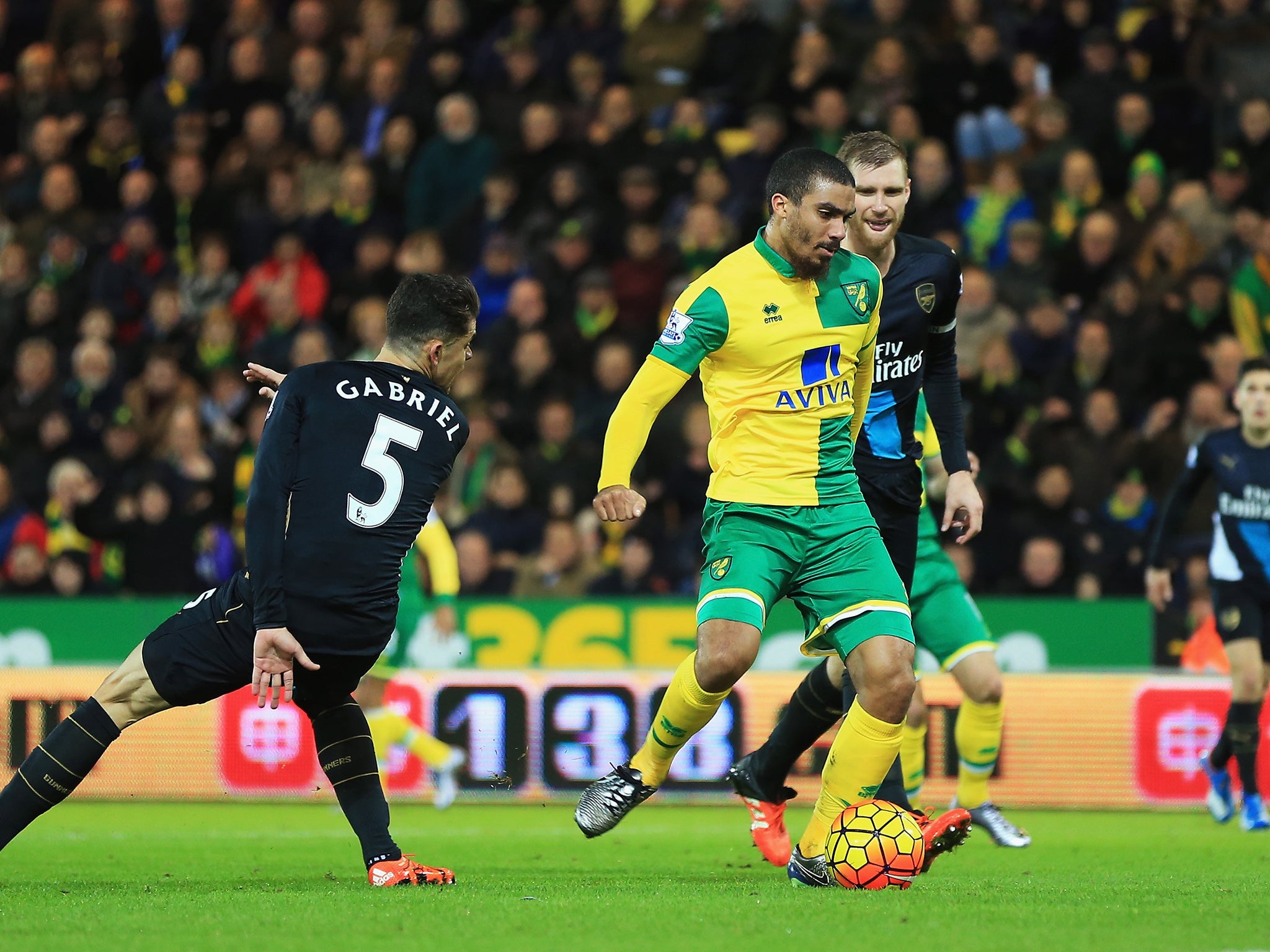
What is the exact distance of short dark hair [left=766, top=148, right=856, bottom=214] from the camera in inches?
228

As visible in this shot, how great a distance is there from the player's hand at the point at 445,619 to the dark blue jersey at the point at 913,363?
14.0ft

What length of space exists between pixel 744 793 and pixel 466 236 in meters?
8.83

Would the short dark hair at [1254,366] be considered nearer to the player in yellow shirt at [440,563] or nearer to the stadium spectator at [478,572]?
the player in yellow shirt at [440,563]

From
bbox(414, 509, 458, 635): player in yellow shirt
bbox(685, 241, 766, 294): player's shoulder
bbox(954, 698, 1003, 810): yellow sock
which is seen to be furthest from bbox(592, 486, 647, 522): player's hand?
bbox(414, 509, 458, 635): player in yellow shirt

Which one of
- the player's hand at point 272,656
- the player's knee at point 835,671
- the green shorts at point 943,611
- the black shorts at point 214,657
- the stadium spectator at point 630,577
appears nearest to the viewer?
the player's hand at point 272,656

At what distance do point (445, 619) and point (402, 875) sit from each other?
472 cm

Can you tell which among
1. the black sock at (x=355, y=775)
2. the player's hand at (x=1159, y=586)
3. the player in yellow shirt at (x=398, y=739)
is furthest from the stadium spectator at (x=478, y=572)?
the black sock at (x=355, y=775)

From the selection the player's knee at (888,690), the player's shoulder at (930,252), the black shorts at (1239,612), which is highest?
the player's shoulder at (930,252)

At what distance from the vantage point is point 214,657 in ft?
18.4

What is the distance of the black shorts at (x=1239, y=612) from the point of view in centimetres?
934

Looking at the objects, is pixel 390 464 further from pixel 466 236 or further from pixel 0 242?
pixel 0 242

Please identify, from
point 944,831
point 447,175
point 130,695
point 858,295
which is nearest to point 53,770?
point 130,695

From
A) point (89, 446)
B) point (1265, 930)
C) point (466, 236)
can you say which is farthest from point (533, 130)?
point (1265, 930)

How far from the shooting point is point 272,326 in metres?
14.6
